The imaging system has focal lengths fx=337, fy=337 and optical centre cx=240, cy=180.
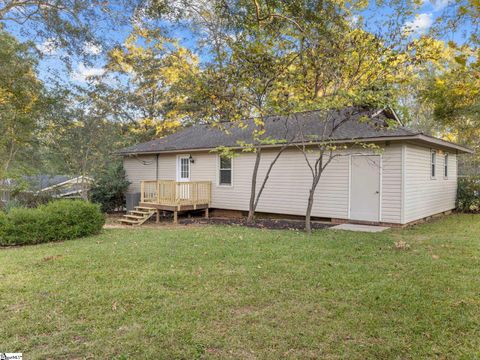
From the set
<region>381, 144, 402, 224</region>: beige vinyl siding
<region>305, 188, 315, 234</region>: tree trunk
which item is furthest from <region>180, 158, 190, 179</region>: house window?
<region>381, 144, 402, 224</region>: beige vinyl siding

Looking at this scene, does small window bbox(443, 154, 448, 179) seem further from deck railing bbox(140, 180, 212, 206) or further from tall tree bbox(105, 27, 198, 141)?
tall tree bbox(105, 27, 198, 141)

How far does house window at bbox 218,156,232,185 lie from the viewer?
12.2 metres

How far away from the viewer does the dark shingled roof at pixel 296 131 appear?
8.64m

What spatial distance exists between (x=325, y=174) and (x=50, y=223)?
733 centimetres

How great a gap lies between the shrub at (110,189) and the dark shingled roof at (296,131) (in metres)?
1.01

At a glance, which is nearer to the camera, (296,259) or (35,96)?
(296,259)

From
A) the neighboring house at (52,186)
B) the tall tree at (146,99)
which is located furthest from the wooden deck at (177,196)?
the tall tree at (146,99)

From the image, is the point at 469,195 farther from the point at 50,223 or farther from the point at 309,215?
the point at 50,223

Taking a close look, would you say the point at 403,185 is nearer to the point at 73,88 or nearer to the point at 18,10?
the point at 18,10

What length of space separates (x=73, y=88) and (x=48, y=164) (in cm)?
323

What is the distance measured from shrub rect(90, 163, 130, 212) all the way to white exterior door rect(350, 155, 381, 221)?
939 centimetres

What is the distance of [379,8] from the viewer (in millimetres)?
6926

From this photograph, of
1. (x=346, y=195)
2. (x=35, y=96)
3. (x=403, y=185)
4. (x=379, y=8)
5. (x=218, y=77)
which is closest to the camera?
(x=218, y=77)

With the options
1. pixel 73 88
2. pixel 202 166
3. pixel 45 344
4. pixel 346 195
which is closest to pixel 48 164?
pixel 73 88
